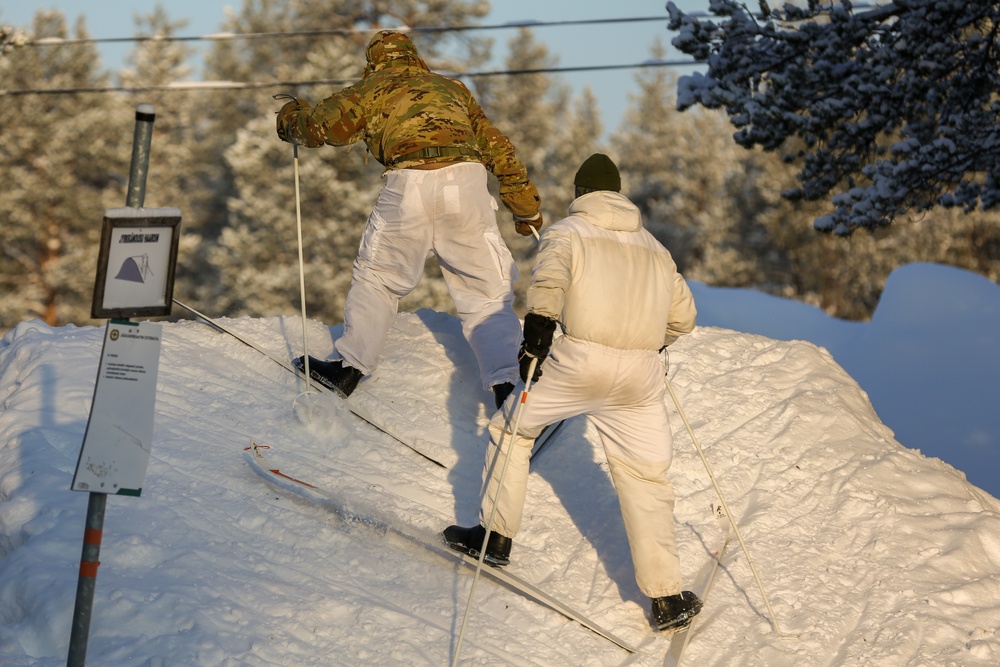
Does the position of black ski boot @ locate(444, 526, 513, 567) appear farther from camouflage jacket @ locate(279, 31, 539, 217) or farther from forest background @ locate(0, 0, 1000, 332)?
forest background @ locate(0, 0, 1000, 332)

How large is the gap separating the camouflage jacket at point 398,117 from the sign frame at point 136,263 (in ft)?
8.96

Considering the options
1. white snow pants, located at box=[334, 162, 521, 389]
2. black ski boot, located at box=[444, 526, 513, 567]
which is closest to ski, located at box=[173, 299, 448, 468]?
white snow pants, located at box=[334, 162, 521, 389]

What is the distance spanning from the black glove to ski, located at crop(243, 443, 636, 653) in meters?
1.05

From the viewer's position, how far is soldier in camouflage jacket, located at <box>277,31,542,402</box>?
6.02 m

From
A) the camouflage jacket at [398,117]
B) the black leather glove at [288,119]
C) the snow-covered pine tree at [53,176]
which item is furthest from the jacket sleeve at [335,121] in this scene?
the snow-covered pine tree at [53,176]

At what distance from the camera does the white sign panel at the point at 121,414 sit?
10.6ft

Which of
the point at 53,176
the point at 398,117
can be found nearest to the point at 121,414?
the point at 398,117

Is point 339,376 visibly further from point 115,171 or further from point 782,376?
point 115,171

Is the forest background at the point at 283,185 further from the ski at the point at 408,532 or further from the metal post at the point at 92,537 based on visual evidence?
the metal post at the point at 92,537

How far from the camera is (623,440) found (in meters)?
4.91

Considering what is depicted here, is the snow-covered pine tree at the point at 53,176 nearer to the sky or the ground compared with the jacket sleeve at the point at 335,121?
nearer to the ground

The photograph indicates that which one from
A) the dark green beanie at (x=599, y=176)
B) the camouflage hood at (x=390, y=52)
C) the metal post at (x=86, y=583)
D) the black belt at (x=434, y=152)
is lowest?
the metal post at (x=86, y=583)

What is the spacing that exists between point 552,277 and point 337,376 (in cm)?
232

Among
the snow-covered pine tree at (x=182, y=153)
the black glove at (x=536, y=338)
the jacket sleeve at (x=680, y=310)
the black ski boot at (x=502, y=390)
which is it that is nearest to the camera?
the black glove at (x=536, y=338)
